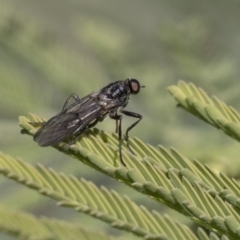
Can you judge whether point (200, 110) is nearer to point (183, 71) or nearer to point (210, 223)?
point (210, 223)

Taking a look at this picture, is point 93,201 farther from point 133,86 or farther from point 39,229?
point 133,86

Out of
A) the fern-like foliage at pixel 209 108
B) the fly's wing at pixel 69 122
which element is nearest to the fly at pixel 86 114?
the fly's wing at pixel 69 122

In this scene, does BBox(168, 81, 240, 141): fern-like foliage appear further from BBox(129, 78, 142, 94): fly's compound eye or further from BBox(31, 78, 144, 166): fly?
BBox(129, 78, 142, 94): fly's compound eye

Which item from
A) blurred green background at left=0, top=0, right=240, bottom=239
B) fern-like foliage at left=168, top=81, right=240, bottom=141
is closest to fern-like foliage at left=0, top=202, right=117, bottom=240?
fern-like foliage at left=168, top=81, right=240, bottom=141

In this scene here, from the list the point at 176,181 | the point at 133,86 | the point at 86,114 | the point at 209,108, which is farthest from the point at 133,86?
the point at 176,181

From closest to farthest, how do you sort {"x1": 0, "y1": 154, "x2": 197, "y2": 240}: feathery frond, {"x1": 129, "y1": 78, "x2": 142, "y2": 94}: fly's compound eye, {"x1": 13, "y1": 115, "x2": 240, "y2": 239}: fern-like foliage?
1. {"x1": 13, "y1": 115, "x2": 240, "y2": 239}: fern-like foliage
2. {"x1": 0, "y1": 154, "x2": 197, "y2": 240}: feathery frond
3. {"x1": 129, "y1": 78, "x2": 142, "y2": 94}: fly's compound eye

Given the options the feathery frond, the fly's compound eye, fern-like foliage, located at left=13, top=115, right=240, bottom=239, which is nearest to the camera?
fern-like foliage, located at left=13, top=115, right=240, bottom=239

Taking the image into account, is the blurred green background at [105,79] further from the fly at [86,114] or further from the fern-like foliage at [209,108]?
the fern-like foliage at [209,108]

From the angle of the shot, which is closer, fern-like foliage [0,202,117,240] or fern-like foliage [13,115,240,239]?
fern-like foliage [13,115,240,239]
